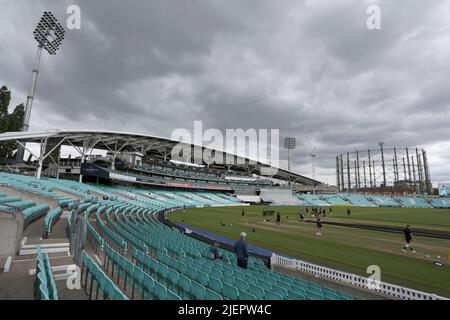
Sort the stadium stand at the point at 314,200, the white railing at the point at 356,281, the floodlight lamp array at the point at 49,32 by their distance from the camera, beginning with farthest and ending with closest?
1. the stadium stand at the point at 314,200
2. the floodlight lamp array at the point at 49,32
3. the white railing at the point at 356,281

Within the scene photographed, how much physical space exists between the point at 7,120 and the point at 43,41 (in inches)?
693

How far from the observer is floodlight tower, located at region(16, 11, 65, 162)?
154 ft

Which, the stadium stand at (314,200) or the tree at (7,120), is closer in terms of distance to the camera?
the tree at (7,120)

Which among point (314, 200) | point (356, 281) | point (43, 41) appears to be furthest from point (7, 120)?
point (314, 200)

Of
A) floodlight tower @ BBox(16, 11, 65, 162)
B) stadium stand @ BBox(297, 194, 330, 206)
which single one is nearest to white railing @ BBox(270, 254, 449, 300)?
floodlight tower @ BBox(16, 11, 65, 162)

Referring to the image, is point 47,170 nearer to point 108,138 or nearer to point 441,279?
point 108,138

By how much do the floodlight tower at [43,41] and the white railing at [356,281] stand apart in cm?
5552

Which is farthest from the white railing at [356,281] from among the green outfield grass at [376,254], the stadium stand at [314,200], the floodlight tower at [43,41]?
the stadium stand at [314,200]

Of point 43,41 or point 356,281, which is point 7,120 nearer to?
point 43,41

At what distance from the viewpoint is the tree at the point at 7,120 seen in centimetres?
4928

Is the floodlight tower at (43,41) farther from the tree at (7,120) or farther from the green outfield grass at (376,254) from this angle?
the green outfield grass at (376,254)

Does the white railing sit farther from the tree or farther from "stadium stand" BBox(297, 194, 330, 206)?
"stadium stand" BBox(297, 194, 330, 206)

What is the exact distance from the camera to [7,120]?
49844 millimetres
